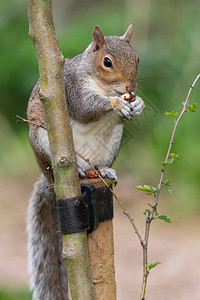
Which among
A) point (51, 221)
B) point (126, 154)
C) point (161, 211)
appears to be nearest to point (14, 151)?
point (126, 154)

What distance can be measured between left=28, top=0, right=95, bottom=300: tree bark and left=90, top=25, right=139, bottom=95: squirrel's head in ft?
1.37

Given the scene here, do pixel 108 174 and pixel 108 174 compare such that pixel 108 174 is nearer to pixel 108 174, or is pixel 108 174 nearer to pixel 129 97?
pixel 108 174

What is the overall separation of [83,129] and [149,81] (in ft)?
3.90

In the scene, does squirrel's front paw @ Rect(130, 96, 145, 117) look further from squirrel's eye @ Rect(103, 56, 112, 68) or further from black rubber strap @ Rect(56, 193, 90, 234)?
black rubber strap @ Rect(56, 193, 90, 234)

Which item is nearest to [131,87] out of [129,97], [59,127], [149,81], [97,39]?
[129,97]

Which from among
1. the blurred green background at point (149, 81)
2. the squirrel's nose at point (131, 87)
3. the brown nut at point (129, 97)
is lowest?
the brown nut at point (129, 97)

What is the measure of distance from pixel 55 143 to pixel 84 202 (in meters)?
0.14

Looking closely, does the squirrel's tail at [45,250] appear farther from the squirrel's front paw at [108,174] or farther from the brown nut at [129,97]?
the brown nut at [129,97]

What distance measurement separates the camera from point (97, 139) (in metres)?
1.61

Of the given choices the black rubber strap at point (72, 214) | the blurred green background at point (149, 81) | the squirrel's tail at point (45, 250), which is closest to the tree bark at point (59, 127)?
the black rubber strap at point (72, 214)

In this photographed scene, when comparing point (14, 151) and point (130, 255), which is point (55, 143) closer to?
point (130, 255)

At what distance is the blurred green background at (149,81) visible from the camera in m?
2.98

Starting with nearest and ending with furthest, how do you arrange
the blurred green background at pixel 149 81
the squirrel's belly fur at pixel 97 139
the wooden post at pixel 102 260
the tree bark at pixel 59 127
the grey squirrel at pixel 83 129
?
the tree bark at pixel 59 127 < the wooden post at pixel 102 260 < the grey squirrel at pixel 83 129 < the squirrel's belly fur at pixel 97 139 < the blurred green background at pixel 149 81

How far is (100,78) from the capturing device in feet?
4.86
